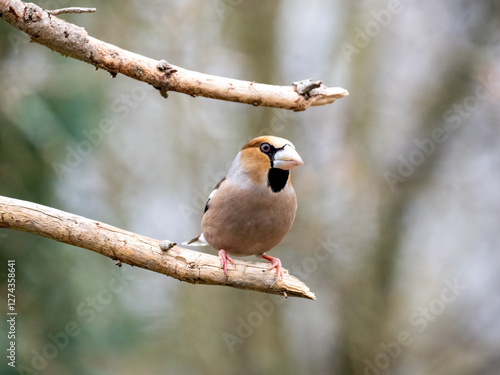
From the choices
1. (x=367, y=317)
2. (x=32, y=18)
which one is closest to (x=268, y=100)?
(x=32, y=18)

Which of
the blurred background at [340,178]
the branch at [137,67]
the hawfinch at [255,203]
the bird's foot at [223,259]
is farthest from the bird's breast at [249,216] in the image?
the blurred background at [340,178]

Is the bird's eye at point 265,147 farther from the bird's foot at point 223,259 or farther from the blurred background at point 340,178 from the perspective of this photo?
the blurred background at point 340,178

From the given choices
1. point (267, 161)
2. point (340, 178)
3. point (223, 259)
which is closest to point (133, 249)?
point (223, 259)

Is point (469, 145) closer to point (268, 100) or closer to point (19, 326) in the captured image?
point (268, 100)

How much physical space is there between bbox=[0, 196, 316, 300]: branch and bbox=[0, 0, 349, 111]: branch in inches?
32.0

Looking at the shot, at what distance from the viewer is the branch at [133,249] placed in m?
3.02

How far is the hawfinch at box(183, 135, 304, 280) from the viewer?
11.4ft

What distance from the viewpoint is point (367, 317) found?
6.65 metres

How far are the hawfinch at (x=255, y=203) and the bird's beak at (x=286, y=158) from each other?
45 millimetres

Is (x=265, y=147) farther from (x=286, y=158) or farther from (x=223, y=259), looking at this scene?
(x=223, y=259)

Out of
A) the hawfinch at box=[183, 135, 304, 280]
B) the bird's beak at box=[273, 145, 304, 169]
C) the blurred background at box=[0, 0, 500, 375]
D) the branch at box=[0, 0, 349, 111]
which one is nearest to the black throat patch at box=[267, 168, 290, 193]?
the hawfinch at box=[183, 135, 304, 280]

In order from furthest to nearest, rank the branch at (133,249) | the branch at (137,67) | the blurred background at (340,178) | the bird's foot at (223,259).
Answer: the blurred background at (340,178), the bird's foot at (223,259), the branch at (133,249), the branch at (137,67)

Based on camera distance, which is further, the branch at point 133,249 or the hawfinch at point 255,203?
the hawfinch at point 255,203

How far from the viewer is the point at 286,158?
3.27m
